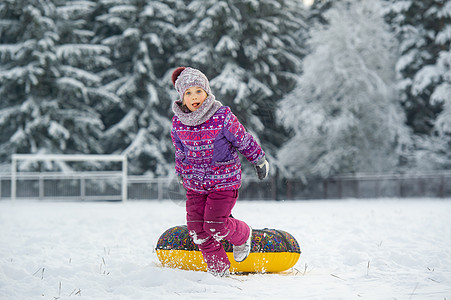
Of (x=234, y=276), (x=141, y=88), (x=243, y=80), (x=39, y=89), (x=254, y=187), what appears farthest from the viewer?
(x=141, y=88)

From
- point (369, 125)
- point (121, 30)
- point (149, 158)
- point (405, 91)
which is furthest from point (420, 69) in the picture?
point (121, 30)

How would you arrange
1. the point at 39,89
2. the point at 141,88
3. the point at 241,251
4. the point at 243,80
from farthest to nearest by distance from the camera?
1. the point at 141,88
2. the point at 39,89
3. the point at 243,80
4. the point at 241,251

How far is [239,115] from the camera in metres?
21.4

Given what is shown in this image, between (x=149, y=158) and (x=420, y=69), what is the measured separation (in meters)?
12.9

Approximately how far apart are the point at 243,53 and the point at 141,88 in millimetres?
5025

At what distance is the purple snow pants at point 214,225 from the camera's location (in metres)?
4.32

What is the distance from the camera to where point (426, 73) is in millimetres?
22141

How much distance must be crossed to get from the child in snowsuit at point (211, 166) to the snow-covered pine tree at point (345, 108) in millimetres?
17724

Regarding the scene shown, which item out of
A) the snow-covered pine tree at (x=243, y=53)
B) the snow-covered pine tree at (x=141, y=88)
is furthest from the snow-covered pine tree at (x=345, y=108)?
the snow-covered pine tree at (x=141, y=88)

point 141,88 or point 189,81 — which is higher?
point 141,88

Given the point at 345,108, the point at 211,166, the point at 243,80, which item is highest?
the point at 243,80

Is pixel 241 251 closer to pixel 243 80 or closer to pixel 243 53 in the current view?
pixel 243 80

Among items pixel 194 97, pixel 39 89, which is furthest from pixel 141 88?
pixel 194 97

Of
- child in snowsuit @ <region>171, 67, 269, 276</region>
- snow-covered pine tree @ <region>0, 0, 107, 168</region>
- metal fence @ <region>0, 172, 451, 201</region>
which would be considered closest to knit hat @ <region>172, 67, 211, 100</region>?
child in snowsuit @ <region>171, 67, 269, 276</region>
